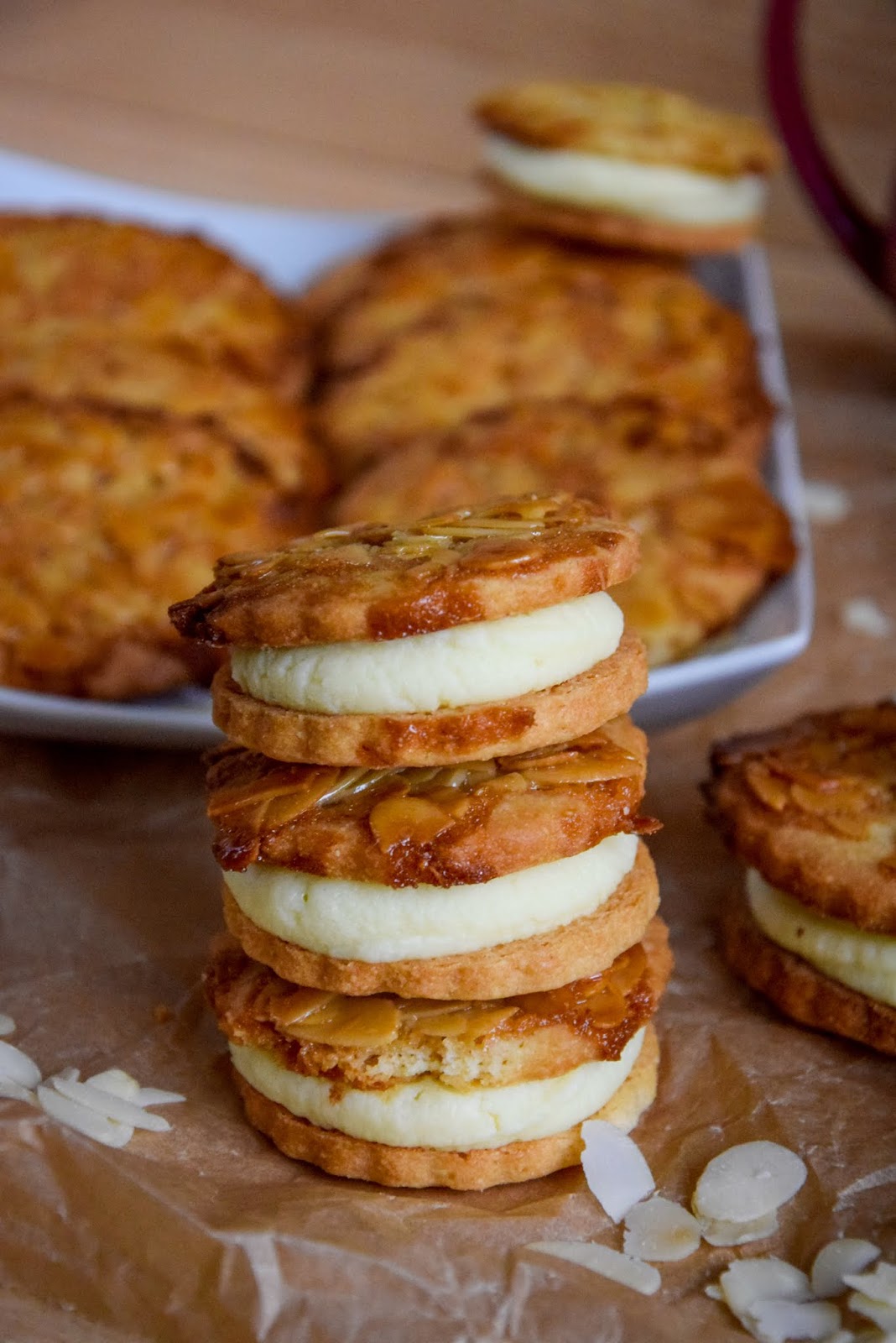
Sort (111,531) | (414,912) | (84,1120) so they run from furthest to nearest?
(111,531), (84,1120), (414,912)

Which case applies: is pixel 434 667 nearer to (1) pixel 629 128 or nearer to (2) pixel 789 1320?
(2) pixel 789 1320

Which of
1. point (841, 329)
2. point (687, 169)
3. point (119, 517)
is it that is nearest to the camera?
point (119, 517)

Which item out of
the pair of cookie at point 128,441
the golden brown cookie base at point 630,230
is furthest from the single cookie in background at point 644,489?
the golden brown cookie base at point 630,230

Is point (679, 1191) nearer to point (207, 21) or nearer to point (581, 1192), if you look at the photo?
point (581, 1192)

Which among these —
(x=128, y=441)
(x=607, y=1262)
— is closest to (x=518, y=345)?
(x=128, y=441)

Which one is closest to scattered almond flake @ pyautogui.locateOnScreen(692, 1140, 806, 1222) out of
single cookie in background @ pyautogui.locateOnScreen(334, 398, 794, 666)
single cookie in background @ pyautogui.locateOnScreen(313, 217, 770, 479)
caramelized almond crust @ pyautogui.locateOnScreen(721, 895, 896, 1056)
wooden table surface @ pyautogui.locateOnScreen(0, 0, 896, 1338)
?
caramelized almond crust @ pyautogui.locateOnScreen(721, 895, 896, 1056)

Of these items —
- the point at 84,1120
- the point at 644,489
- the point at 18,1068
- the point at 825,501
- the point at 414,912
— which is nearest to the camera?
the point at 414,912

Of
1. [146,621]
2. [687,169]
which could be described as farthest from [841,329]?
[146,621]
